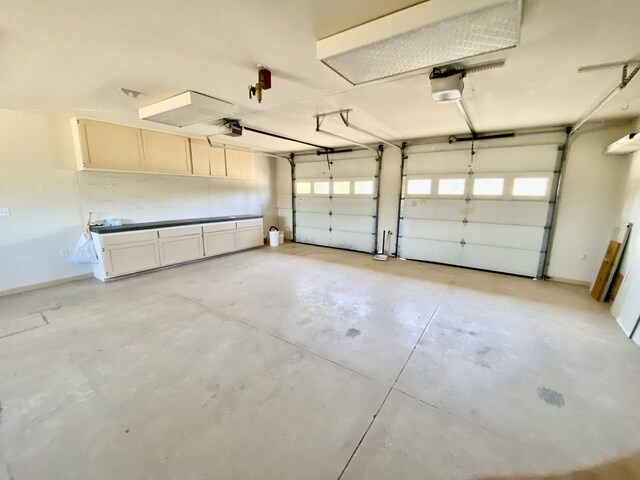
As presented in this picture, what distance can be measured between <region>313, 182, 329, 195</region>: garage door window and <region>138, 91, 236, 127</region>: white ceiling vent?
3.87 m

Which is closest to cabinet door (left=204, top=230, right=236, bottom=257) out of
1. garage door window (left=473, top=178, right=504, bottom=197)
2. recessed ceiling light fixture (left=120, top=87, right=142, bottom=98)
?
recessed ceiling light fixture (left=120, top=87, right=142, bottom=98)

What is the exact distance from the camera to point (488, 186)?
4789mm

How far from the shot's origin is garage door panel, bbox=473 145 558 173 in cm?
430

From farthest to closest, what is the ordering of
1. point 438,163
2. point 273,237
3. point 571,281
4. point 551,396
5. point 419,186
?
point 273,237 < point 419,186 < point 438,163 < point 571,281 < point 551,396

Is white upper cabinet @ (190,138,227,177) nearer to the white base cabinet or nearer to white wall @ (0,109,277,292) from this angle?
white wall @ (0,109,277,292)

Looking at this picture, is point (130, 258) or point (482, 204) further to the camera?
point (482, 204)

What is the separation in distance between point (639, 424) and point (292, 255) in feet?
17.6

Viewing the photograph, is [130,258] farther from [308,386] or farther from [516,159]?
[516,159]

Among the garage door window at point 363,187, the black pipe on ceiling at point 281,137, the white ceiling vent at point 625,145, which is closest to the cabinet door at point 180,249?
the black pipe on ceiling at point 281,137

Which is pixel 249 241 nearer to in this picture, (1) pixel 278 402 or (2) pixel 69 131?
(2) pixel 69 131

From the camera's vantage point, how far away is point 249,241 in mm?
6594

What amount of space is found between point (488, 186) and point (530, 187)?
634 mm

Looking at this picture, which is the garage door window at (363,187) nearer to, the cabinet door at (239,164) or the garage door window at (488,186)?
the garage door window at (488,186)

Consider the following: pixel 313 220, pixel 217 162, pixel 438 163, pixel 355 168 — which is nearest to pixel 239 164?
pixel 217 162
